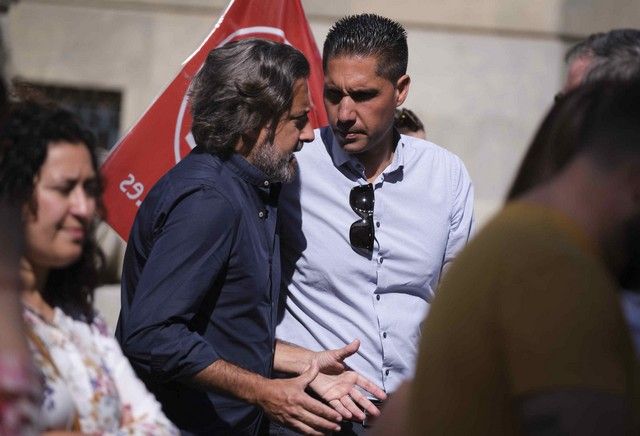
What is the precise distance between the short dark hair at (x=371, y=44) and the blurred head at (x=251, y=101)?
23.4 inches

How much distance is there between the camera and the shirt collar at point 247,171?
420 centimetres

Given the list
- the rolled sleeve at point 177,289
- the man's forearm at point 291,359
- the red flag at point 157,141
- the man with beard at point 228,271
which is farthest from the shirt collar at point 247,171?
the red flag at point 157,141

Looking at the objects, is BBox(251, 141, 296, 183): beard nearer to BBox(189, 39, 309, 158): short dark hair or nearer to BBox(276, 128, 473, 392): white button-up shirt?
BBox(189, 39, 309, 158): short dark hair

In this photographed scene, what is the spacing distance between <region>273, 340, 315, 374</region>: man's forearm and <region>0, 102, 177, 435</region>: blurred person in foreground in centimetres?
124

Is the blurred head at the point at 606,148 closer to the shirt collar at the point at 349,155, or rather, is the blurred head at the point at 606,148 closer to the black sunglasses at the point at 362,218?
the black sunglasses at the point at 362,218

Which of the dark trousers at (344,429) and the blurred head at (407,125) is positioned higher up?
the blurred head at (407,125)

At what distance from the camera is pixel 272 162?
4254 millimetres

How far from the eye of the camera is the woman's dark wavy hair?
2924 mm

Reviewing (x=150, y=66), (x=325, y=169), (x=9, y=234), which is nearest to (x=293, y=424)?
(x=325, y=169)

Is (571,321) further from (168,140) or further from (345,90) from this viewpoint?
(168,140)

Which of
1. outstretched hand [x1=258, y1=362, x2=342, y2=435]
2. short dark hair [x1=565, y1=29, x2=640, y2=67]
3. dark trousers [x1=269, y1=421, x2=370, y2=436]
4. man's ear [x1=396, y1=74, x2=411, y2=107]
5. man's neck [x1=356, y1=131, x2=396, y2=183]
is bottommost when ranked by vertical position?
dark trousers [x1=269, y1=421, x2=370, y2=436]

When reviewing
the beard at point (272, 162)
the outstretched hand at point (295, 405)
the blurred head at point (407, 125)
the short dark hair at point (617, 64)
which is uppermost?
the short dark hair at point (617, 64)

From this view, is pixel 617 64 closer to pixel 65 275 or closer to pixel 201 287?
pixel 201 287

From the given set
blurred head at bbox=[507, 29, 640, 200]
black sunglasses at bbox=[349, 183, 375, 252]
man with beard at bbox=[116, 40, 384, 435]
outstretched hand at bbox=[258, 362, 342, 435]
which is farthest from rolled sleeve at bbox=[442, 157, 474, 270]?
outstretched hand at bbox=[258, 362, 342, 435]
